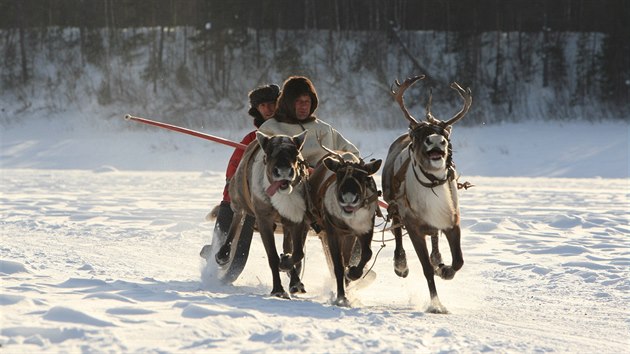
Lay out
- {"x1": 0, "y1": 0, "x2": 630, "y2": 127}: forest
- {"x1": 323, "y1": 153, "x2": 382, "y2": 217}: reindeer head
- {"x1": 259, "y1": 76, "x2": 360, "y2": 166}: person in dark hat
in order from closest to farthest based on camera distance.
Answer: {"x1": 323, "y1": 153, "x2": 382, "y2": 217}: reindeer head
{"x1": 259, "y1": 76, "x2": 360, "y2": 166}: person in dark hat
{"x1": 0, "y1": 0, "x2": 630, "y2": 127}: forest

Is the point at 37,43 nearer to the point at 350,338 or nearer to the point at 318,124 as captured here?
the point at 318,124

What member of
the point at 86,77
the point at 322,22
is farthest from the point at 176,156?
the point at 322,22

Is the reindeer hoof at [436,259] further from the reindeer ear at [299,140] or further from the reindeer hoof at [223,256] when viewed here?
the reindeer hoof at [223,256]

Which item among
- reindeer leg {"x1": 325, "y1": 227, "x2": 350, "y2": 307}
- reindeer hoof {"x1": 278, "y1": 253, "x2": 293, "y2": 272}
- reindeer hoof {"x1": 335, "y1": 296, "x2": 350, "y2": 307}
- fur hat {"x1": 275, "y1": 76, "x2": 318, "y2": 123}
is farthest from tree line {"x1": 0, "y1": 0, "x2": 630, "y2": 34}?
reindeer hoof {"x1": 335, "y1": 296, "x2": 350, "y2": 307}

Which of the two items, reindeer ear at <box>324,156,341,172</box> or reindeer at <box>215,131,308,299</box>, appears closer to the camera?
reindeer ear at <box>324,156,341,172</box>

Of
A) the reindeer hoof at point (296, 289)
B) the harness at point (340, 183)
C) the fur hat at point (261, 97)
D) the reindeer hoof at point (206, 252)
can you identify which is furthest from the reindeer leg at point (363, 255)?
the fur hat at point (261, 97)

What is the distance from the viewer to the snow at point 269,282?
544 centimetres

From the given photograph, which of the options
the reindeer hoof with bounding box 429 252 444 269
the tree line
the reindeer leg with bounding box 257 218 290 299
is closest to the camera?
the reindeer leg with bounding box 257 218 290 299

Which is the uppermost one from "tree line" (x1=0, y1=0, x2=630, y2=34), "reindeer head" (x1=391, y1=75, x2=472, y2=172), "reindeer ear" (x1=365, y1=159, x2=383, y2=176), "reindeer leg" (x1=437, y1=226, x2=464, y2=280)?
"tree line" (x1=0, y1=0, x2=630, y2=34)

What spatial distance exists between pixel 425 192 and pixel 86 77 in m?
29.4

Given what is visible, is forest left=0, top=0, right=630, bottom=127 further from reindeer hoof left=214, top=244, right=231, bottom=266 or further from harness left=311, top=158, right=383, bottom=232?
harness left=311, top=158, right=383, bottom=232

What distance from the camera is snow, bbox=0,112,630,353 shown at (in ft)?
17.8

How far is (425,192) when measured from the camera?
6.89 m

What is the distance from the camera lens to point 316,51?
117ft
